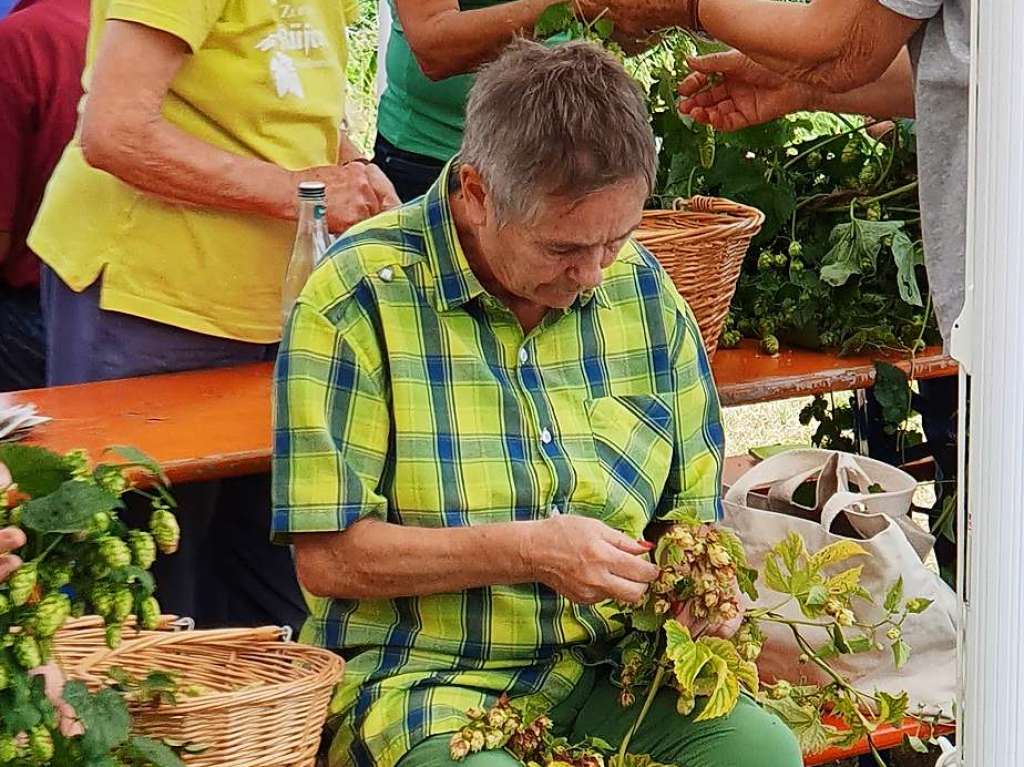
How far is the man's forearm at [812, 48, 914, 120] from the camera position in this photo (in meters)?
2.50

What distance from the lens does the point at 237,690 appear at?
5.36 feet

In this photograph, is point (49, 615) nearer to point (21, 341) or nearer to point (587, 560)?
point (587, 560)

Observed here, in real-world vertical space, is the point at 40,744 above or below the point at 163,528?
below

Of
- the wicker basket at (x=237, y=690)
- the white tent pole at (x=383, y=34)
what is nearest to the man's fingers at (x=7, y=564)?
the wicker basket at (x=237, y=690)

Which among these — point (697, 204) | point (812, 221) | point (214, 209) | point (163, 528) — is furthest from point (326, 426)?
point (812, 221)

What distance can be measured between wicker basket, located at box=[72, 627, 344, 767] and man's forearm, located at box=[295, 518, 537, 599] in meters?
0.09

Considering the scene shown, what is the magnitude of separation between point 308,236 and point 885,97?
905 millimetres

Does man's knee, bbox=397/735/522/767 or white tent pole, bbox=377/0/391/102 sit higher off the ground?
white tent pole, bbox=377/0/391/102

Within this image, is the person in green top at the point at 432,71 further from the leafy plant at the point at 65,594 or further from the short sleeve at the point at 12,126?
the leafy plant at the point at 65,594

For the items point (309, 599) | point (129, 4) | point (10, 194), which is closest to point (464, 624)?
point (309, 599)

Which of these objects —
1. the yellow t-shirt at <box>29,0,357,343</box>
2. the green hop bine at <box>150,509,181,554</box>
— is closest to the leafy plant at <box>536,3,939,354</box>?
Result: the yellow t-shirt at <box>29,0,357,343</box>

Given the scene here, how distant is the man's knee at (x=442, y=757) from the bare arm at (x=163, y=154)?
0.89 m

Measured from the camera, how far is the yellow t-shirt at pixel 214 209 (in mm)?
2469

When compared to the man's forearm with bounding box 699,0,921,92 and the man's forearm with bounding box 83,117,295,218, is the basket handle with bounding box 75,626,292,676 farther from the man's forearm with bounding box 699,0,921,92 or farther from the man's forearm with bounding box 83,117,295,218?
the man's forearm with bounding box 699,0,921,92
